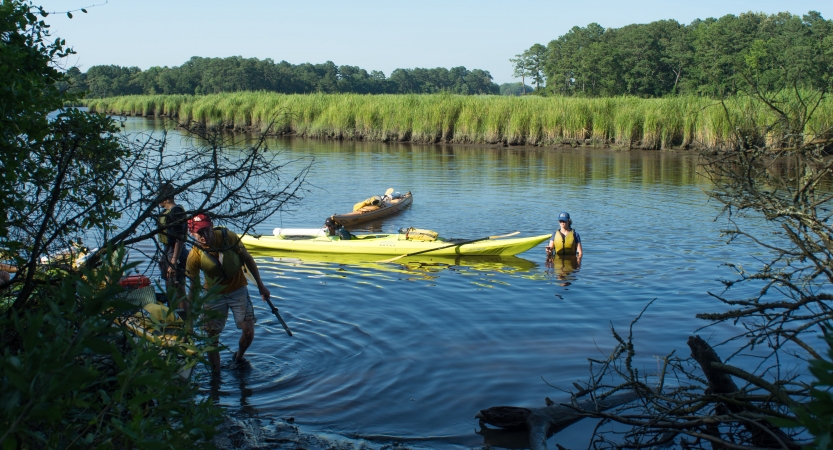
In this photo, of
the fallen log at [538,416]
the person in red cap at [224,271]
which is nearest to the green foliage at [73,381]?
the fallen log at [538,416]

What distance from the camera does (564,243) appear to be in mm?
11773

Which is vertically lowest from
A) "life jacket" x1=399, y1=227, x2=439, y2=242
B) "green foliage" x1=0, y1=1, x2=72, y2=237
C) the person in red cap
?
"life jacket" x1=399, y1=227, x2=439, y2=242

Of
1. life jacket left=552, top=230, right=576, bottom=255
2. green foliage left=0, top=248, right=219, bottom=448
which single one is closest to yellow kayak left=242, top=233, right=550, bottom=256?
life jacket left=552, top=230, right=576, bottom=255

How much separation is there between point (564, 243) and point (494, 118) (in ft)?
75.7

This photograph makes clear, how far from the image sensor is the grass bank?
29828 millimetres

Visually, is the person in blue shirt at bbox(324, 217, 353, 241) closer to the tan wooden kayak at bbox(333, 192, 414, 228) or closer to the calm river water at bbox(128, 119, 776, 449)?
the calm river water at bbox(128, 119, 776, 449)

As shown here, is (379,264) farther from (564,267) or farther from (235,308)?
(235,308)

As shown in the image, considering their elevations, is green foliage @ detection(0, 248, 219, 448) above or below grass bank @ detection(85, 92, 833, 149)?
below

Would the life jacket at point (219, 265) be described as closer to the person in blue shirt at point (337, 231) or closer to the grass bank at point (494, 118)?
the person in blue shirt at point (337, 231)

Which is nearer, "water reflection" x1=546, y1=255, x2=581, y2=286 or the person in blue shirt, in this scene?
"water reflection" x1=546, y1=255, x2=581, y2=286

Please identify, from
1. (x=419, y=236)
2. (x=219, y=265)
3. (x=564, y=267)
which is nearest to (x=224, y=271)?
(x=219, y=265)

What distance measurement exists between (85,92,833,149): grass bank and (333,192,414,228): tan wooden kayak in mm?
13213

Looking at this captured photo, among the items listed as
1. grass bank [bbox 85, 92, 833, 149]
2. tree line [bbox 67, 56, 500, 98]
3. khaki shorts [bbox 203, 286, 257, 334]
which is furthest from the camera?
tree line [bbox 67, 56, 500, 98]

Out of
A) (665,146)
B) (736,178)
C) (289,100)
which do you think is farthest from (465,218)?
(289,100)
